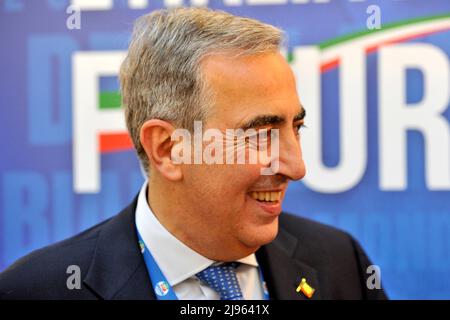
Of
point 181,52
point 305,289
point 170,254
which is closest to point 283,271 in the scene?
point 305,289

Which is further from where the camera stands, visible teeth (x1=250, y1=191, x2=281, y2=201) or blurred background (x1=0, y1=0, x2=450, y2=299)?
blurred background (x1=0, y1=0, x2=450, y2=299)

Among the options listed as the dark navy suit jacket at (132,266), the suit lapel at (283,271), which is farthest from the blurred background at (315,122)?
the suit lapel at (283,271)

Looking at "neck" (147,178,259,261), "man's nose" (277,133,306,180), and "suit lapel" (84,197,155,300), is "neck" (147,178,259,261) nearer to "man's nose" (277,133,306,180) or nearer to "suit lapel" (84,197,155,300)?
"suit lapel" (84,197,155,300)

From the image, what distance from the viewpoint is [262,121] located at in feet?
4.92

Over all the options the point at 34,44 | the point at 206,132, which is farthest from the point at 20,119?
the point at 206,132

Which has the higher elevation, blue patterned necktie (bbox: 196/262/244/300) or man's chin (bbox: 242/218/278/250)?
man's chin (bbox: 242/218/278/250)

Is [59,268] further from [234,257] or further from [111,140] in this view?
[111,140]

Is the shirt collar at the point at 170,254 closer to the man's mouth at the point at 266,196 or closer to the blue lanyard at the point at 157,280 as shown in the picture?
the blue lanyard at the point at 157,280

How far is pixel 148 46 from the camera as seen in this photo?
63.5 inches

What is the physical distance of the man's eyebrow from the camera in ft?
4.91

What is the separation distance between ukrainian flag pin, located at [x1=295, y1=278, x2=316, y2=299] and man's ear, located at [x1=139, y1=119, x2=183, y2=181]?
41 cm

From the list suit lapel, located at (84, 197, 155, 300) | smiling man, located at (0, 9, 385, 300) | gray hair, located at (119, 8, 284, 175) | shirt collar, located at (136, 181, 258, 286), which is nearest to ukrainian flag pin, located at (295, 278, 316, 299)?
smiling man, located at (0, 9, 385, 300)

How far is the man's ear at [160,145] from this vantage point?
1.59 meters
